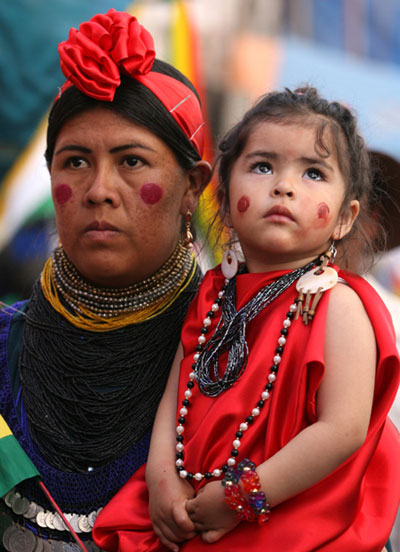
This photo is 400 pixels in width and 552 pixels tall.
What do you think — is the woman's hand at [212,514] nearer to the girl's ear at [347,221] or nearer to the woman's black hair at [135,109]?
the girl's ear at [347,221]

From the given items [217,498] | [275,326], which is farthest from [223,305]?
[217,498]

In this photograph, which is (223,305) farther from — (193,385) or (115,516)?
(115,516)

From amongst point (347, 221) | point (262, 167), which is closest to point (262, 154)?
point (262, 167)

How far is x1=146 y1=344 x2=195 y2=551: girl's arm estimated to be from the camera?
1681mm

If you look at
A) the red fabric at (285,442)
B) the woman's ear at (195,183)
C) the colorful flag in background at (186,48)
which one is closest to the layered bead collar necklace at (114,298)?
the woman's ear at (195,183)

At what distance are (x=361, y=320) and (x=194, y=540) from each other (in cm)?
63

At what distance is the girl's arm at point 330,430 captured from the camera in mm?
1576

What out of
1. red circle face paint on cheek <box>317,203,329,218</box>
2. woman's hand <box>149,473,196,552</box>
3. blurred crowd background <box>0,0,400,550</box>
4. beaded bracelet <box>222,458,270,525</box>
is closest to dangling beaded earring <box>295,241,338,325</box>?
red circle face paint on cheek <box>317,203,329,218</box>

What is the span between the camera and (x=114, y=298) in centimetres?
214

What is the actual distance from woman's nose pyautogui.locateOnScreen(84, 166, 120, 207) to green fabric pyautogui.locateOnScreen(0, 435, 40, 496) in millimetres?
673

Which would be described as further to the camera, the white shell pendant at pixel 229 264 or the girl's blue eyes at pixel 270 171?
the white shell pendant at pixel 229 264

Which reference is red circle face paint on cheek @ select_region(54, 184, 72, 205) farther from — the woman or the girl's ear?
the girl's ear

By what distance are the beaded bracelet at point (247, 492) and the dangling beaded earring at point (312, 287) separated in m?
0.36

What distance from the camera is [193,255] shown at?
7.61 feet
